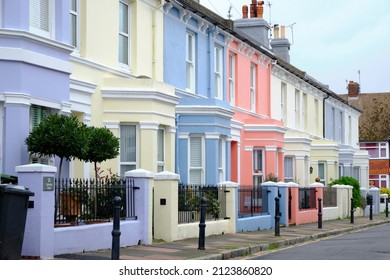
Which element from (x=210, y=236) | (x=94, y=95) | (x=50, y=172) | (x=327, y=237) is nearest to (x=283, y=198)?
(x=327, y=237)

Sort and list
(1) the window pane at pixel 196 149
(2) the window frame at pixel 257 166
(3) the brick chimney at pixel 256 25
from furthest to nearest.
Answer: (3) the brick chimney at pixel 256 25
(2) the window frame at pixel 257 166
(1) the window pane at pixel 196 149

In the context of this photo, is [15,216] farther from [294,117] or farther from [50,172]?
[294,117]

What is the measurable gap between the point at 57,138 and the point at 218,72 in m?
14.2

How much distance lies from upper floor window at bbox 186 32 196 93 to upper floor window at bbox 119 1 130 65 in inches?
173

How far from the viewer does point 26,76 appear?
47.7 ft

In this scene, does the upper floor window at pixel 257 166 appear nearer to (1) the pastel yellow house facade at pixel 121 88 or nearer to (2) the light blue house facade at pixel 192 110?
(2) the light blue house facade at pixel 192 110

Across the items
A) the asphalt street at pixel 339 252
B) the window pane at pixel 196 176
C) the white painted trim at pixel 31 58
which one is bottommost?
the asphalt street at pixel 339 252

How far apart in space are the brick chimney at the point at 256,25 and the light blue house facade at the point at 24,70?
76.2ft

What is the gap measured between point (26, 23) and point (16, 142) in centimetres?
217

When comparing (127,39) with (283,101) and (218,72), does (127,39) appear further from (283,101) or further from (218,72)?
(283,101)

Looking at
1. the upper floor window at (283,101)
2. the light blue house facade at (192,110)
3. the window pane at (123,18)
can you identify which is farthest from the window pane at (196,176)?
the upper floor window at (283,101)

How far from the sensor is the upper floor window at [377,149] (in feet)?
214

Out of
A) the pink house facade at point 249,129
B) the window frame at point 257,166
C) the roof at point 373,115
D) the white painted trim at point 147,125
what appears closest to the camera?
the white painted trim at point 147,125

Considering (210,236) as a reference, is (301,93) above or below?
above
